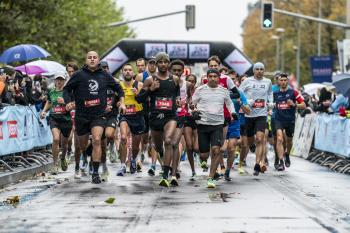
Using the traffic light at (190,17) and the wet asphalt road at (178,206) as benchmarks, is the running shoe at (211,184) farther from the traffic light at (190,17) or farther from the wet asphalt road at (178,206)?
the traffic light at (190,17)

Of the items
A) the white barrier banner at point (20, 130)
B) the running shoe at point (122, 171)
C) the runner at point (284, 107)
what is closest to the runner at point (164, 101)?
the running shoe at point (122, 171)

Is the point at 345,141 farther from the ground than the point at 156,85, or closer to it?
closer to it

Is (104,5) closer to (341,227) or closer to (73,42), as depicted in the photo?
(73,42)

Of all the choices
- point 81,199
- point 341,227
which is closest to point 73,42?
point 81,199

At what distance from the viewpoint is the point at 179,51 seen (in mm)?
37406

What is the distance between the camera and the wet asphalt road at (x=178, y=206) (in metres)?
10.5

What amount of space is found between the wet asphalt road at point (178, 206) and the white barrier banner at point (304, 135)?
31.8 feet

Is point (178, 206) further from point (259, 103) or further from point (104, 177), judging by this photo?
point (259, 103)

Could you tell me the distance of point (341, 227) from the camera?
10.5 meters

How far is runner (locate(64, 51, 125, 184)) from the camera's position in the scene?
52.3ft

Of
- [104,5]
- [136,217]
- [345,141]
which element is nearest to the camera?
[136,217]

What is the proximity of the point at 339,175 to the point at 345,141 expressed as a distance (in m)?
1.68

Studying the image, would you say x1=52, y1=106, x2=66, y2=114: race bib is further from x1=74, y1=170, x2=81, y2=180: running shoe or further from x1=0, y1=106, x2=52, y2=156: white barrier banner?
x1=74, y1=170, x2=81, y2=180: running shoe

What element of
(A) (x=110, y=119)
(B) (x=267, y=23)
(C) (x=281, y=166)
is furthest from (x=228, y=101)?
(B) (x=267, y=23)
